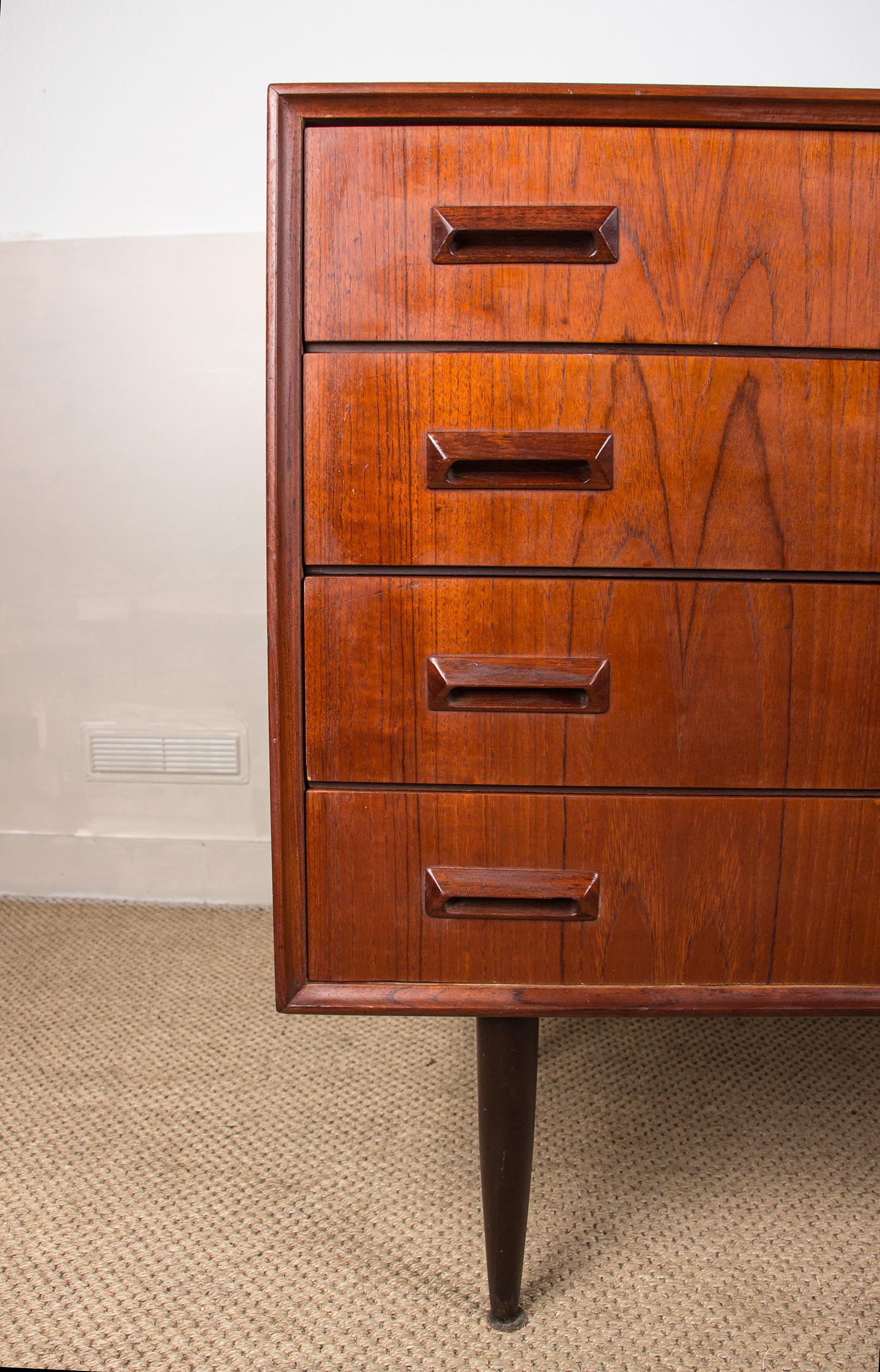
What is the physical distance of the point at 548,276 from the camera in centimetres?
64

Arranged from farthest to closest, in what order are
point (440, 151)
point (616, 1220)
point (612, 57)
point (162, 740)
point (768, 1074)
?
point (162, 740), point (612, 57), point (768, 1074), point (616, 1220), point (440, 151)

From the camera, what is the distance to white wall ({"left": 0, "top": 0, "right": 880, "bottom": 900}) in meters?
1.39

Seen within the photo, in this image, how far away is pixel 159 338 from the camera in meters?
1.48

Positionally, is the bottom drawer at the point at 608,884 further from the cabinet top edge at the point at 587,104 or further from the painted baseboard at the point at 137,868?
the painted baseboard at the point at 137,868

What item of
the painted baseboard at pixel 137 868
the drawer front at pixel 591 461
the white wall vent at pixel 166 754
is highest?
the drawer front at pixel 591 461

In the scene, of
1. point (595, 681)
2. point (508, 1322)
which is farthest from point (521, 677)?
point (508, 1322)

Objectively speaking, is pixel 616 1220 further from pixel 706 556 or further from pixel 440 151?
pixel 440 151

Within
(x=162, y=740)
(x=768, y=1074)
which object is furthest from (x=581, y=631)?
(x=162, y=740)

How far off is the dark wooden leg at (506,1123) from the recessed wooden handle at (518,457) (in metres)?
0.38

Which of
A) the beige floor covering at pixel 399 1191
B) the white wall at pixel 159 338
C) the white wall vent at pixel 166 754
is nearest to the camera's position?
the beige floor covering at pixel 399 1191

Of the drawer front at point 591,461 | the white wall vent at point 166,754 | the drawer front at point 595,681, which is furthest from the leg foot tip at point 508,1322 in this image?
the white wall vent at point 166,754

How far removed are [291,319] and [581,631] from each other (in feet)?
0.93

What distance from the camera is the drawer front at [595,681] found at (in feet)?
2.19

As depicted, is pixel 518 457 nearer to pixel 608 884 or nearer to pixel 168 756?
pixel 608 884
